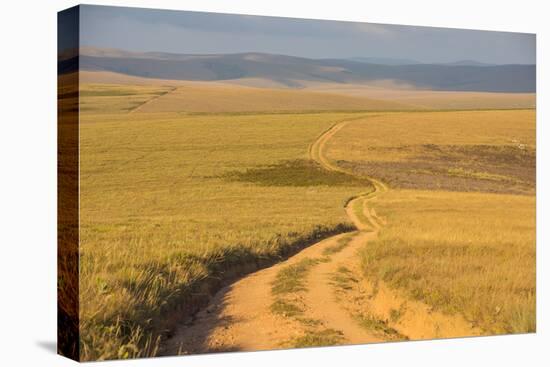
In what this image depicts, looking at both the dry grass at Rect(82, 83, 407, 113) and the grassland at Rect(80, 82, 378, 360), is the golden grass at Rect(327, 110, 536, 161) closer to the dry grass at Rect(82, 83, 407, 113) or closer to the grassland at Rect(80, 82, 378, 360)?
the grassland at Rect(80, 82, 378, 360)

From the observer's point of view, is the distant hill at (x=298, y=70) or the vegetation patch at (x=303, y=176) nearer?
the distant hill at (x=298, y=70)

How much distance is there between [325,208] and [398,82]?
250 cm

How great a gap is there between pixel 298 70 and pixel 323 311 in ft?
12.4

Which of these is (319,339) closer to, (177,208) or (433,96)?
(177,208)

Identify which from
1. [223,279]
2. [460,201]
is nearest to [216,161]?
[223,279]

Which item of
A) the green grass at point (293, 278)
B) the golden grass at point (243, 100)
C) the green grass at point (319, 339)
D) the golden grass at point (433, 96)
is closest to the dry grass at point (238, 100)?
the golden grass at point (243, 100)

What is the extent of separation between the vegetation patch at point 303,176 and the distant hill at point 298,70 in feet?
4.70

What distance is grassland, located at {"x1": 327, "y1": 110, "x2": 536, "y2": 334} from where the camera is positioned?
14352 mm

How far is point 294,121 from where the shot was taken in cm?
1502

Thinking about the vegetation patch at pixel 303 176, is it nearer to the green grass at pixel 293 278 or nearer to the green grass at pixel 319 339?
the green grass at pixel 293 278

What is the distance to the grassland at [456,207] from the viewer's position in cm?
1435

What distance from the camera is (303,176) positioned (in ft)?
50.1

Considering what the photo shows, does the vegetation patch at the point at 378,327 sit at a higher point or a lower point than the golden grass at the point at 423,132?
lower

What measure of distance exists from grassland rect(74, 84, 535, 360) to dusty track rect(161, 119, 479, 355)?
189 mm
